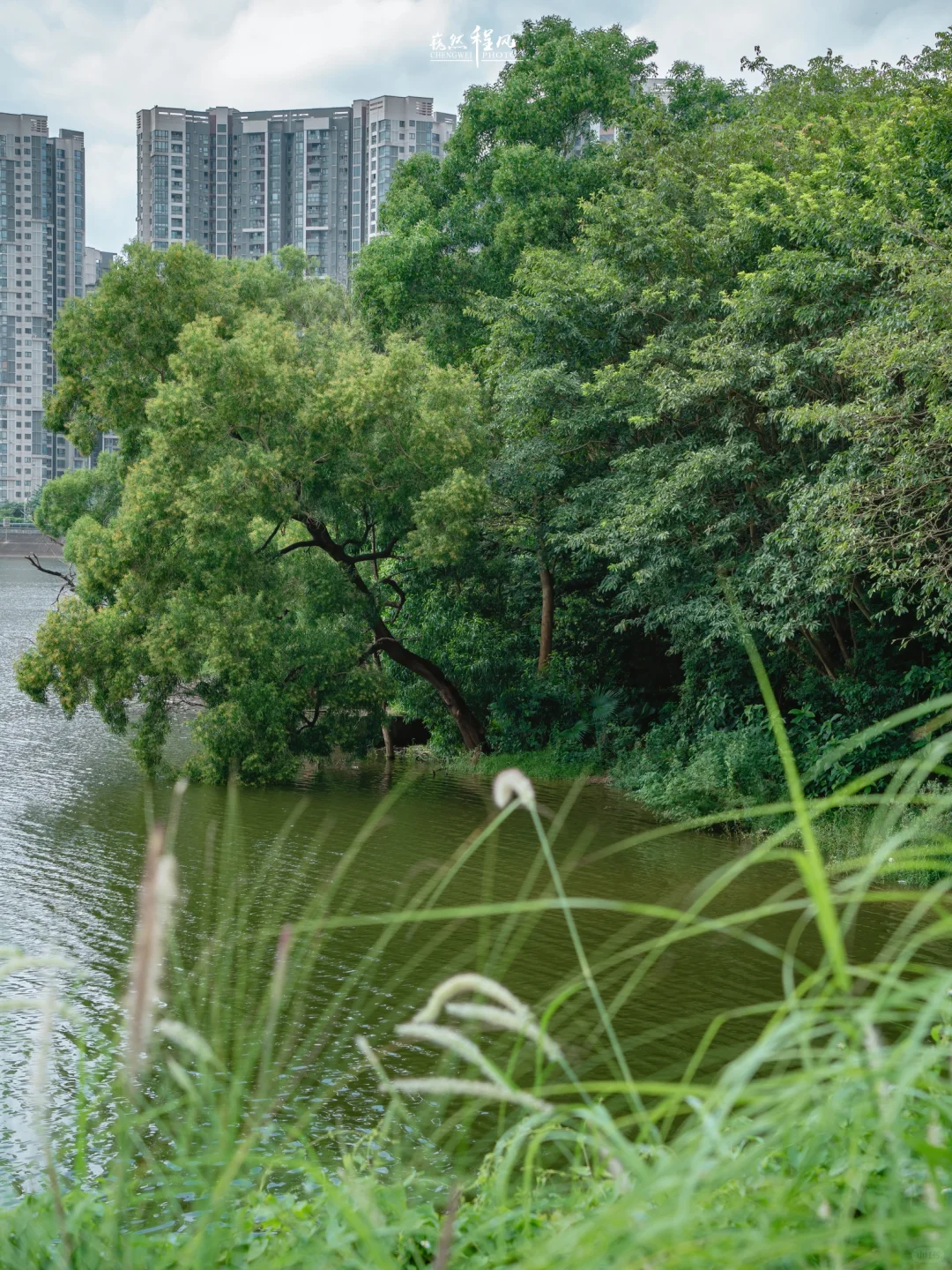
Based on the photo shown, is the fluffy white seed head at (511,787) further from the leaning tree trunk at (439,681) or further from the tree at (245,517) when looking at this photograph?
the leaning tree trunk at (439,681)

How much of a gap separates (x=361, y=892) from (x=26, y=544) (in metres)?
71.5

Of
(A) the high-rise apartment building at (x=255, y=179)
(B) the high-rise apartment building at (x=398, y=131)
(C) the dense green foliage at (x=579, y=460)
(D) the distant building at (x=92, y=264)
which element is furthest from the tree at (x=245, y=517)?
(D) the distant building at (x=92, y=264)

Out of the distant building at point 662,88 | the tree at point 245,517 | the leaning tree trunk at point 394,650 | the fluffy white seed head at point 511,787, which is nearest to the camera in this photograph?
the fluffy white seed head at point 511,787

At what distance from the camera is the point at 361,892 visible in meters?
10.1

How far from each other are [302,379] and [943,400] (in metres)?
8.01

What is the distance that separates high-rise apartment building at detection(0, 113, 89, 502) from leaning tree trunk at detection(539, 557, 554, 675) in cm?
9836

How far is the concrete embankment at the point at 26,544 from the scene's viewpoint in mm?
74625

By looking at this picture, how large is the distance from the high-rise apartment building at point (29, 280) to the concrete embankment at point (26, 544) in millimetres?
32340

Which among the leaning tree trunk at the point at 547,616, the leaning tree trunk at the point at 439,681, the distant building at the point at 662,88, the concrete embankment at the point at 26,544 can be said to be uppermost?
the distant building at the point at 662,88

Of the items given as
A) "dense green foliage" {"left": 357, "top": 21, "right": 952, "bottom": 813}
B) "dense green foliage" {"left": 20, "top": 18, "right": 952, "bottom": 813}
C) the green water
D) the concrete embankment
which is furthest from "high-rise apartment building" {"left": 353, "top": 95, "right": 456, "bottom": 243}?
the green water

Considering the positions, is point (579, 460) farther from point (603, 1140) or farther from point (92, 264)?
point (92, 264)

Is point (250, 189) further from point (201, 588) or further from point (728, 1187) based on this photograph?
point (728, 1187)

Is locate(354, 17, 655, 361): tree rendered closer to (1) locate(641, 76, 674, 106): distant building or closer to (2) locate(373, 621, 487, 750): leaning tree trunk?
(1) locate(641, 76, 674, 106): distant building

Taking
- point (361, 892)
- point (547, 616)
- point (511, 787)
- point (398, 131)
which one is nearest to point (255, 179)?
point (398, 131)
